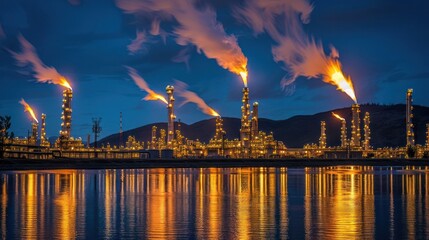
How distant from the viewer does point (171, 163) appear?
372 ft

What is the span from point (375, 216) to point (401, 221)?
1.96m

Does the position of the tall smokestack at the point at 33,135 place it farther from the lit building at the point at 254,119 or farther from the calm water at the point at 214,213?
the calm water at the point at 214,213

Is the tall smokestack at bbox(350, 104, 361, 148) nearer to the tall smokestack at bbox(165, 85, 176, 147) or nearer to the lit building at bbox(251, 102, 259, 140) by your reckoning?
the lit building at bbox(251, 102, 259, 140)

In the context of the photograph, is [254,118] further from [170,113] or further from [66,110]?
[66,110]

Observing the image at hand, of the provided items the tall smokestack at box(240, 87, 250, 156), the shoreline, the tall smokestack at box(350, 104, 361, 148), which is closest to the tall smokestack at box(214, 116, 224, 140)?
the tall smokestack at box(240, 87, 250, 156)

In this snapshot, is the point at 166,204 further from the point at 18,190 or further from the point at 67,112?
the point at 67,112

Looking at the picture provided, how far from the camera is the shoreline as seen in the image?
95.3 metres

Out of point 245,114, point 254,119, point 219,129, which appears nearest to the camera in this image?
point 245,114

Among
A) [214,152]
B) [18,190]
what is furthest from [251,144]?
[18,190]

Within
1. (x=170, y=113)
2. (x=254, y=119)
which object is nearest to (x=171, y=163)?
(x=170, y=113)

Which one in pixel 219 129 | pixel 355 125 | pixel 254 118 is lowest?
pixel 219 129

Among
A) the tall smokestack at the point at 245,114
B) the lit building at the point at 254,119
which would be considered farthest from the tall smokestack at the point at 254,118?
the tall smokestack at the point at 245,114

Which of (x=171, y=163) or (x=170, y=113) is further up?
(x=170, y=113)

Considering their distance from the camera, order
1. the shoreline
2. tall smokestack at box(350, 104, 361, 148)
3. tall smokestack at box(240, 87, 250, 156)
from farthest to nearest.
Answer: tall smokestack at box(350, 104, 361, 148) → tall smokestack at box(240, 87, 250, 156) → the shoreline
